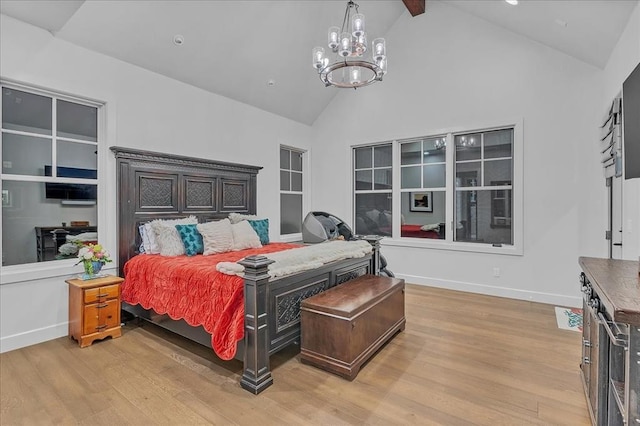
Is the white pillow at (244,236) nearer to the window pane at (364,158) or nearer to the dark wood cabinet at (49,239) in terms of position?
the dark wood cabinet at (49,239)

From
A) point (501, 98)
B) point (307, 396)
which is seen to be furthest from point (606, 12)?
point (307, 396)

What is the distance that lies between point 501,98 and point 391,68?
193 centimetres

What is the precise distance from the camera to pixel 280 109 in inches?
237

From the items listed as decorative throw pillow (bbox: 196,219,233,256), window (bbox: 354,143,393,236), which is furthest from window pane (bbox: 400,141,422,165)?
decorative throw pillow (bbox: 196,219,233,256)

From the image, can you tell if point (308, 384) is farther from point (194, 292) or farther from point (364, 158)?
point (364, 158)

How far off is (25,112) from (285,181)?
391 centimetres

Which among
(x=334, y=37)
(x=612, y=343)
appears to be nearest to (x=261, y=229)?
(x=334, y=37)

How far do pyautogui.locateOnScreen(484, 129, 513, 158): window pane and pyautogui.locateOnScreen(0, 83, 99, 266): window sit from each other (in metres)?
5.33

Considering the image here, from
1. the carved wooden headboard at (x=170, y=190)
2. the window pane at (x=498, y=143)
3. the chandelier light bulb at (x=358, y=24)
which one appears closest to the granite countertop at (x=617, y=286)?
the chandelier light bulb at (x=358, y=24)

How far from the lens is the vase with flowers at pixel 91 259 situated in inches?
130

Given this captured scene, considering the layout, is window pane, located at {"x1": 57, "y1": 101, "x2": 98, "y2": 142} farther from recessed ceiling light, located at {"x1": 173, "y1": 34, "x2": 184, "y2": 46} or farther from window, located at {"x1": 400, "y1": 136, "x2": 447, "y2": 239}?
window, located at {"x1": 400, "y1": 136, "x2": 447, "y2": 239}

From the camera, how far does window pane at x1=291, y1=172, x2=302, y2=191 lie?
21.8ft

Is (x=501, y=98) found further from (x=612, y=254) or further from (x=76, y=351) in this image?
(x=76, y=351)

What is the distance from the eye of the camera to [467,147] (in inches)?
206
